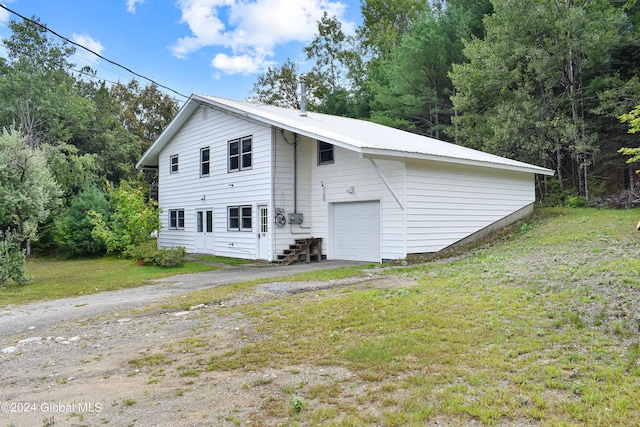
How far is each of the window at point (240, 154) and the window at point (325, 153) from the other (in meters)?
2.43

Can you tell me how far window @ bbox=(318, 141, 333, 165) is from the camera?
14.5 meters

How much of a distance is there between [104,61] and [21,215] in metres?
5.63

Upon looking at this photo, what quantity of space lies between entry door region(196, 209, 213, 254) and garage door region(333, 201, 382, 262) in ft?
18.0

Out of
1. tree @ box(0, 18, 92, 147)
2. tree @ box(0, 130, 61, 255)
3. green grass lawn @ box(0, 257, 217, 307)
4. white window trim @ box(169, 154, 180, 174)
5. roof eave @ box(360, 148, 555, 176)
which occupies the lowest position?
green grass lawn @ box(0, 257, 217, 307)

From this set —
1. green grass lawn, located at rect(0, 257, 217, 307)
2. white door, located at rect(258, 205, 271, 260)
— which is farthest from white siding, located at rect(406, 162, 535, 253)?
green grass lawn, located at rect(0, 257, 217, 307)

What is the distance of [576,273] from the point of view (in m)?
7.04

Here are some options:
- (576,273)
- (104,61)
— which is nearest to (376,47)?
(104,61)

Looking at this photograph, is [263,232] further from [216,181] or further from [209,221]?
[209,221]

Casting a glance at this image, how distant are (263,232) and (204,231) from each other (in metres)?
3.97

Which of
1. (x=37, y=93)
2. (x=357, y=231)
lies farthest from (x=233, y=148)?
(x=37, y=93)

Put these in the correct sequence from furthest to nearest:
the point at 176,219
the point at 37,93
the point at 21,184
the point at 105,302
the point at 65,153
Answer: the point at 65,153
the point at 37,93
the point at 176,219
the point at 21,184
the point at 105,302

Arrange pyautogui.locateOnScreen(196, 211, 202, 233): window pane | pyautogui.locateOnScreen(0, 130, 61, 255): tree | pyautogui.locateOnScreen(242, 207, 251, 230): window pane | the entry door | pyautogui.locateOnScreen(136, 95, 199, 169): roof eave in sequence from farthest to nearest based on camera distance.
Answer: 1. pyautogui.locateOnScreen(196, 211, 202, 233): window pane
2. pyautogui.locateOnScreen(136, 95, 199, 169): roof eave
3. the entry door
4. pyautogui.locateOnScreen(242, 207, 251, 230): window pane
5. pyautogui.locateOnScreen(0, 130, 61, 255): tree

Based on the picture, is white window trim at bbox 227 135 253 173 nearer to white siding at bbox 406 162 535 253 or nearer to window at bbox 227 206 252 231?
window at bbox 227 206 252 231

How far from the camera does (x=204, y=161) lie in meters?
17.7
